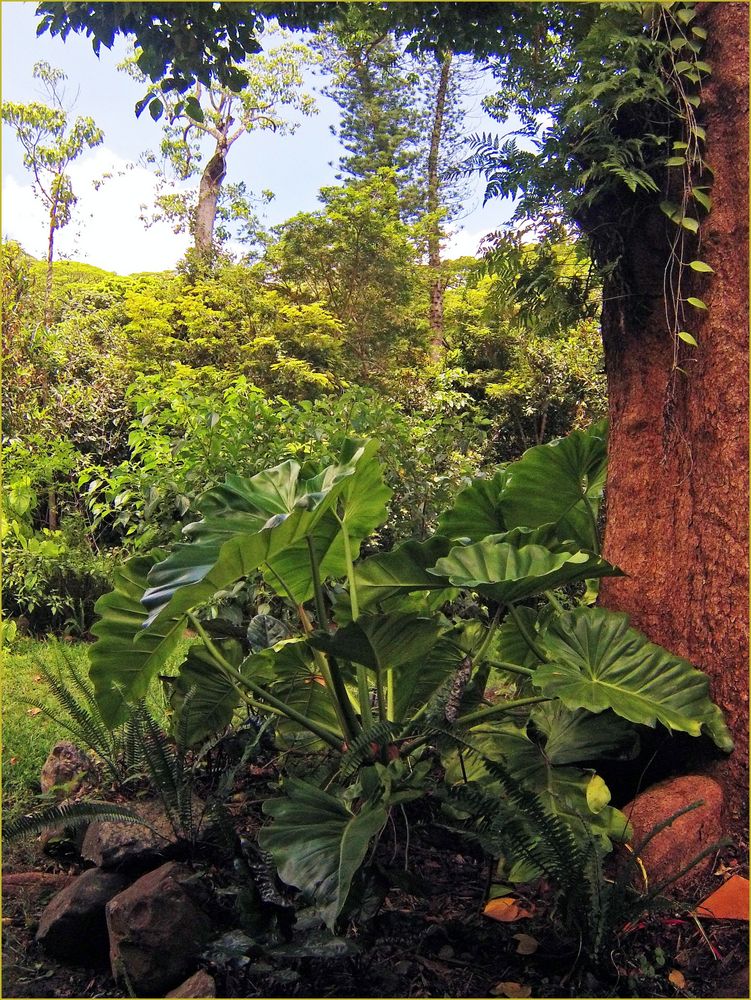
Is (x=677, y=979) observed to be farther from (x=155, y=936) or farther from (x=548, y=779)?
(x=155, y=936)

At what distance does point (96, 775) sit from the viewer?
96.6 inches

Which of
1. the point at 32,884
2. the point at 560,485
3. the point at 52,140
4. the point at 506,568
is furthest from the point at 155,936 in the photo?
the point at 52,140

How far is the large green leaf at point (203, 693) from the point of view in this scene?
221 centimetres

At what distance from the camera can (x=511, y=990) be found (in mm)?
1567

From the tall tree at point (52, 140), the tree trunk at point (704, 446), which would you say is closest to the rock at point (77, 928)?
the tree trunk at point (704, 446)

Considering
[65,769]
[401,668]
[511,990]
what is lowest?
[511,990]

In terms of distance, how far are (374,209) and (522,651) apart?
34.3ft

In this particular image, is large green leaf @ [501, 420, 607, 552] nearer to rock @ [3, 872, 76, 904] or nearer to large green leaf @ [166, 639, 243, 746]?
large green leaf @ [166, 639, 243, 746]

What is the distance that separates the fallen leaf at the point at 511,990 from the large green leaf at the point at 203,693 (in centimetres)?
99

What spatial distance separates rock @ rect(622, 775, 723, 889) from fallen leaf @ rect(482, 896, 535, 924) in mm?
304

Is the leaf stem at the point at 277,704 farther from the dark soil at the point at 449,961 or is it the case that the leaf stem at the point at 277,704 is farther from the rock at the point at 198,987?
the rock at the point at 198,987

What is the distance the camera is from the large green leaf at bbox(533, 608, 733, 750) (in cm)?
189

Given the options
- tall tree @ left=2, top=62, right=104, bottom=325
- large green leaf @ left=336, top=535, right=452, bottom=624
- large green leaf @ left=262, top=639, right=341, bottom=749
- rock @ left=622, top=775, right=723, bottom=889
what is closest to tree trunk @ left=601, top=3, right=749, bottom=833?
rock @ left=622, top=775, right=723, bottom=889

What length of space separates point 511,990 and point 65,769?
153 centimetres
